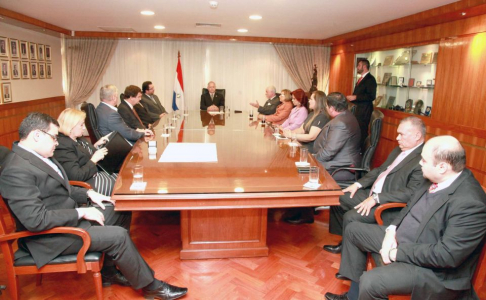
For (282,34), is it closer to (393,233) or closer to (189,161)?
(189,161)

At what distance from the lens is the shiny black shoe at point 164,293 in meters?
2.17

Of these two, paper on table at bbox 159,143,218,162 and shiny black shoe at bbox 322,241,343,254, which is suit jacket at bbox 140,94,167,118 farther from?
shiny black shoe at bbox 322,241,343,254

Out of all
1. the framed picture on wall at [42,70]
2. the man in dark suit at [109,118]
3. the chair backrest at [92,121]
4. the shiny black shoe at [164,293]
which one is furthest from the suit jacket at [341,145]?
the framed picture on wall at [42,70]

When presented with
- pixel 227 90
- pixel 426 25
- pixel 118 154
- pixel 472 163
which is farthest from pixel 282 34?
pixel 118 154

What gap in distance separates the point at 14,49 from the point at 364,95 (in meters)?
5.62

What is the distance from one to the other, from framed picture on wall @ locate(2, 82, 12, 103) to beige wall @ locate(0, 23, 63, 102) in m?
0.10

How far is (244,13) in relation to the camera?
16.2 feet

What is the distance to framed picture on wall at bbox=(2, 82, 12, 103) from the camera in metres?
5.20

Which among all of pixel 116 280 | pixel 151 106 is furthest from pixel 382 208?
pixel 151 106

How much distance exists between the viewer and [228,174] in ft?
7.86

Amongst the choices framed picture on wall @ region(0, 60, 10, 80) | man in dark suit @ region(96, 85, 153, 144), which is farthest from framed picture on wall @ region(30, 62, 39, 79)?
man in dark suit @ region(96, 85, 153, 144)

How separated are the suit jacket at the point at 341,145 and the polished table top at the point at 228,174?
1.00ft

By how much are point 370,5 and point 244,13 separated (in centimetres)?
170

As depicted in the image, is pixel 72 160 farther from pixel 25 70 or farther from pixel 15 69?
pixel 25 70
